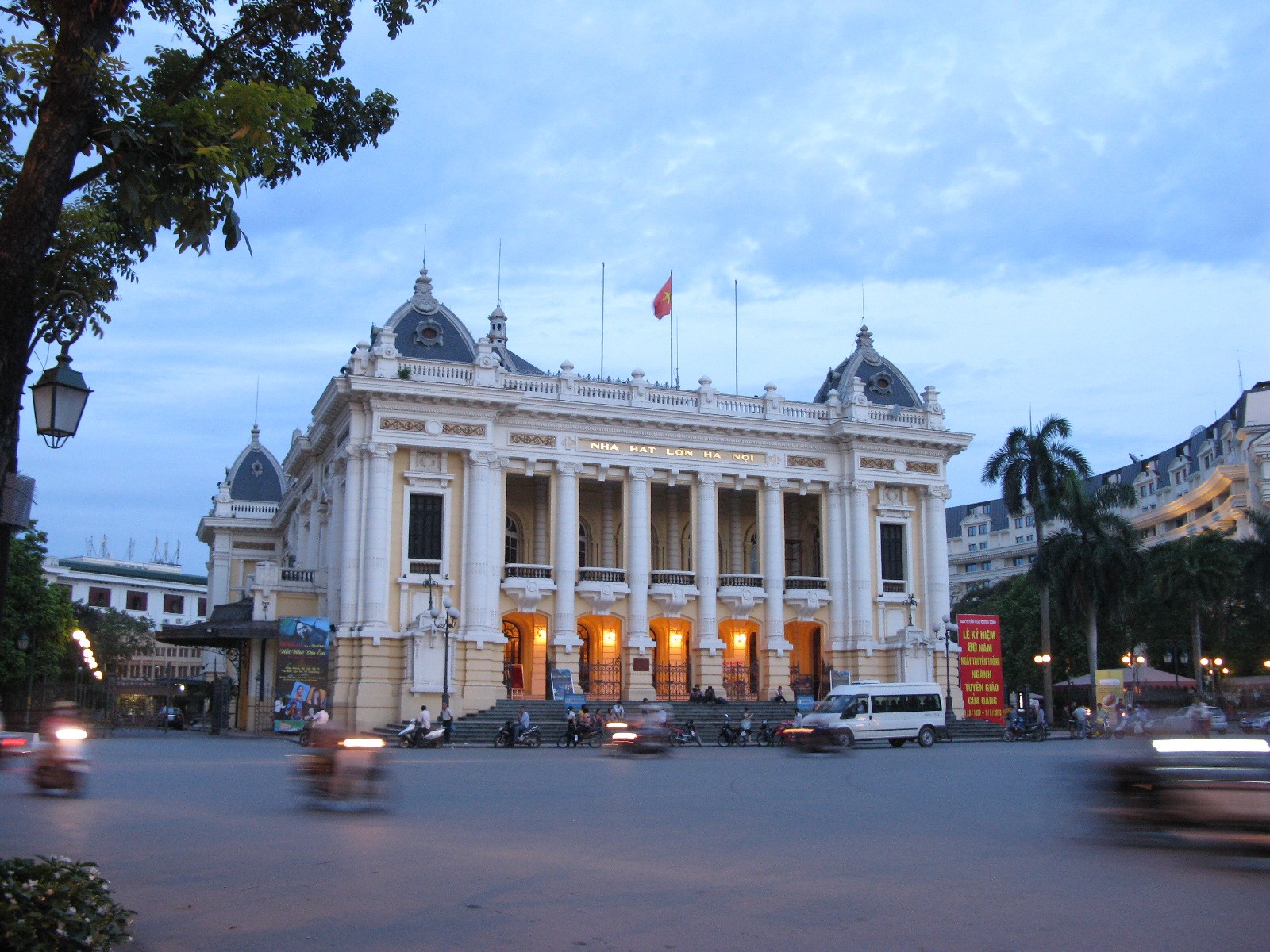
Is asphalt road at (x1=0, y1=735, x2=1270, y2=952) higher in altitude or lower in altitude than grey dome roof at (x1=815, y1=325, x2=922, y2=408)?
lower

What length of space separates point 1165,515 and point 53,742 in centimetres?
9192

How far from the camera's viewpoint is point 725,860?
35.1 ft

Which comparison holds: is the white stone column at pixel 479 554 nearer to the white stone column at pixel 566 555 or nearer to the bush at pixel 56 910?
the white stone column at pixel 566 555

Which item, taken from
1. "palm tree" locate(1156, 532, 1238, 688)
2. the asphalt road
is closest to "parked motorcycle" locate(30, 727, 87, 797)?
the asphalt road

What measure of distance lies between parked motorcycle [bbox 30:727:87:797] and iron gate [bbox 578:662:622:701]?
28.4 meters

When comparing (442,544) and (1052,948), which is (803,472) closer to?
(442,544)

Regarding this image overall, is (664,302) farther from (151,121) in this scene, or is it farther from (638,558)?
(151,121)

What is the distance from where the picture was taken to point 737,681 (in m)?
47.0

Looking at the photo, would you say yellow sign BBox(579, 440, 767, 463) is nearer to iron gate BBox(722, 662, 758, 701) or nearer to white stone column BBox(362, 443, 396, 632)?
white stone column BBox(362, 443, 396, 632)

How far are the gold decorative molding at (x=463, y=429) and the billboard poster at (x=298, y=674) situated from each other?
26.6ft

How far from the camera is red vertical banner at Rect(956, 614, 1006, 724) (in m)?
44.2

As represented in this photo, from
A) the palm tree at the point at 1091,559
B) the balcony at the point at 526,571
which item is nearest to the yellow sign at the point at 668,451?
the balcony at the point at 526,571

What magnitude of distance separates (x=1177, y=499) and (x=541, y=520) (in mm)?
63783

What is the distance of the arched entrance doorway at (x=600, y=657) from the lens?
45250mm
